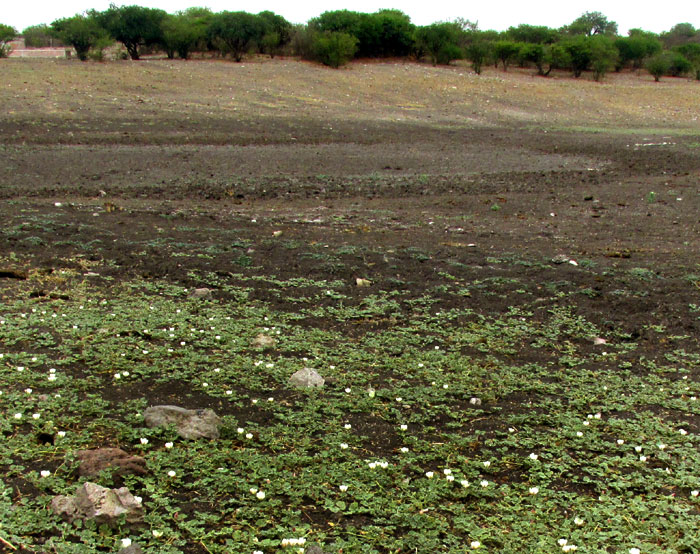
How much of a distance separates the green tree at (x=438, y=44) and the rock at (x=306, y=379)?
4278 centimetres

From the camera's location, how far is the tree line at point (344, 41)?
37688 mm

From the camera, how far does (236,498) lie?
367cm

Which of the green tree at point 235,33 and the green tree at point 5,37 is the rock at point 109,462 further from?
the green tree at point 235,33

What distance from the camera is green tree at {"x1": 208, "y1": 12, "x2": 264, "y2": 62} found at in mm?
40281

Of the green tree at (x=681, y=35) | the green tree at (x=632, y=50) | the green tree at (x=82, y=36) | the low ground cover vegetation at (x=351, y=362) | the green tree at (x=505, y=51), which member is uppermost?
the green tree at (x=681, y=35)

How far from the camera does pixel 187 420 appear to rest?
4277 mm

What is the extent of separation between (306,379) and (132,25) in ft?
122

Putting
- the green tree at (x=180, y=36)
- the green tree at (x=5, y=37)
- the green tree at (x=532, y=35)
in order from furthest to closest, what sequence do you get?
the green tree at (x=532, y=35) → the green tree at (x=180, y=36) → the green tree at (x=5, y=37)

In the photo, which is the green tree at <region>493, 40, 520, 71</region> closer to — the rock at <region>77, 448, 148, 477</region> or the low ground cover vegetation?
the low ground cover vegetation

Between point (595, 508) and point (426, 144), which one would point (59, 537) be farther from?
point (426, 144)

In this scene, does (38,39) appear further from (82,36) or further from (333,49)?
(333,49)

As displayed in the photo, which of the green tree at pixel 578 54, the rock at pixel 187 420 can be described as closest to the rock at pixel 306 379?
the rock at pixel 187 420

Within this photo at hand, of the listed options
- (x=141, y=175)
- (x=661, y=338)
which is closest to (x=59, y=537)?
(x=661, y=338)

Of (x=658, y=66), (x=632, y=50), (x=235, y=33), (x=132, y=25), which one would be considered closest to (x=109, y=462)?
(x=132, y=25)
